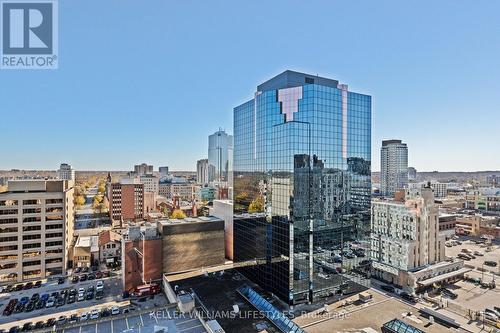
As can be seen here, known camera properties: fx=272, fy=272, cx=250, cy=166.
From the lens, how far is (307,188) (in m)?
36.4

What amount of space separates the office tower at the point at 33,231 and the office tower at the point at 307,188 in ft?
139

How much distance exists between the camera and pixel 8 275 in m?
54.0

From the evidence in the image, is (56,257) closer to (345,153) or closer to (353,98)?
(345,153)

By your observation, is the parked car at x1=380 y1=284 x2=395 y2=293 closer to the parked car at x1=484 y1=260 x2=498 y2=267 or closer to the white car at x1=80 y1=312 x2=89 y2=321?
the parked car at x1=484 y1=260 x2=498 y2=267

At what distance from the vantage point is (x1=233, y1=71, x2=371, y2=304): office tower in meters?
36.2

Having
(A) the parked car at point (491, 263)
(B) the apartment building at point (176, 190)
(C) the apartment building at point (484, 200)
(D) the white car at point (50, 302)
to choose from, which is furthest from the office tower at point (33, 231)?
(C) the apartment building at point (484, 200)

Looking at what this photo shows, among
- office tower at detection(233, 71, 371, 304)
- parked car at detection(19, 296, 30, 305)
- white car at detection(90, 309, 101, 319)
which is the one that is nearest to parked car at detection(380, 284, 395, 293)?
office tower at detection(233, 71, 371, 304)

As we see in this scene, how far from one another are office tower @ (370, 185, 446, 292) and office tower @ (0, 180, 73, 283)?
67.0 metres

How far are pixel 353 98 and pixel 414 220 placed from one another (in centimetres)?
2969

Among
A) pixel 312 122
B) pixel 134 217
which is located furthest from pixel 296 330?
pixel 134 217

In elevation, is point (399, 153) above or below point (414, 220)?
above

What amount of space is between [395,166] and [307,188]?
180456mm

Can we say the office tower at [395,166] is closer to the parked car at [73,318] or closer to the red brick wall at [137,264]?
the red brick wall at [137,264]

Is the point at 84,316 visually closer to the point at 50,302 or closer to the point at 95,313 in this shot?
the point at 95,313
